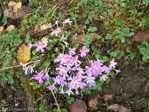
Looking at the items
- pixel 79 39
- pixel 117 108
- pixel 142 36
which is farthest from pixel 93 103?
pixel 142 36

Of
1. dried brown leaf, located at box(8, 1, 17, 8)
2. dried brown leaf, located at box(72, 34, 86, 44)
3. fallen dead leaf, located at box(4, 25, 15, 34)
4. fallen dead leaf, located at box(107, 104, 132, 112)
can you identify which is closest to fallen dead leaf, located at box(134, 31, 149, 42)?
dried brown leaf, located at box(72, 34, 86, 44)

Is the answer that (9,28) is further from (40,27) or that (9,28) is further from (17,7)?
(40,27)

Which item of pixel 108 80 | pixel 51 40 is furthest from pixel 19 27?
pixel 108 80

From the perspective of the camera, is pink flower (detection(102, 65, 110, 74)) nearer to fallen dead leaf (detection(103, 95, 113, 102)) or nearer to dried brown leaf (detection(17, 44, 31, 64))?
fallen dead leaf (detection(103, 95, 113, 102))

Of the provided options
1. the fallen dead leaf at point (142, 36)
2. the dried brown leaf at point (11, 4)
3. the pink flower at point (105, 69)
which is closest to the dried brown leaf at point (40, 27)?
the dried brown leaf at point (11, 4)

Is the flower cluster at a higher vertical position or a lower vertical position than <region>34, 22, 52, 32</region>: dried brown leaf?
lower

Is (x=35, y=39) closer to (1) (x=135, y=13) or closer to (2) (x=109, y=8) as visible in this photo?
(2) (x=109, y=8)

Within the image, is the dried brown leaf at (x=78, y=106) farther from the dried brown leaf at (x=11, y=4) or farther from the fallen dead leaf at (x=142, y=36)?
the dried brown leaf at (x=11, y=4)
